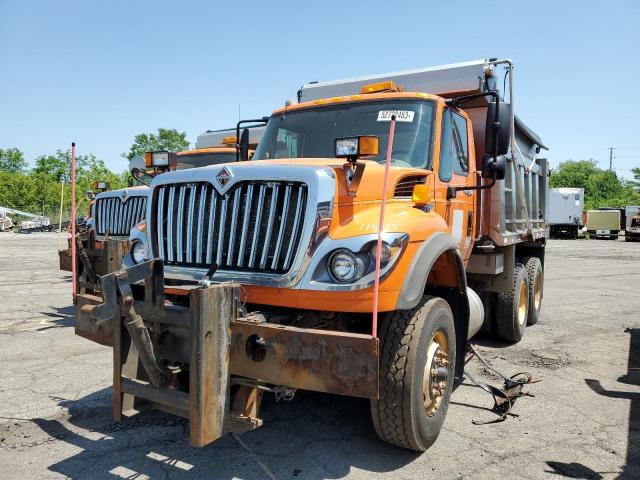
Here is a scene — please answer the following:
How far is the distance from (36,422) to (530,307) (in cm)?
651

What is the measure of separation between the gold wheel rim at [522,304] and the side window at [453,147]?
107 inches

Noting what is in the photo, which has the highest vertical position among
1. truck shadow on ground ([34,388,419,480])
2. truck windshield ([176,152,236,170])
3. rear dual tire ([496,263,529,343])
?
truck windshield ([176,152,236,170])

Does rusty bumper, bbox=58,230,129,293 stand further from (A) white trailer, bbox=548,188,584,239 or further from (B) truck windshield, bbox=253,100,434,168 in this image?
(A) white trailer, bbox=548,188,584,239

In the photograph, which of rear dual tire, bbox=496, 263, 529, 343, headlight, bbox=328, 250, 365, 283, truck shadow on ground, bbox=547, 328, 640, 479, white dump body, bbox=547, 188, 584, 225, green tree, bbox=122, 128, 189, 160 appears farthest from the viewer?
green tree, bbox=122, 128, 189, 160

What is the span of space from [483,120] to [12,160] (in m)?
85.5

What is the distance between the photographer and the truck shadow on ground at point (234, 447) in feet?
10.8

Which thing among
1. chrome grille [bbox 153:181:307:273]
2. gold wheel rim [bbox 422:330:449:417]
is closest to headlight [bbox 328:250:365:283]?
chrome grille [bbox 153:181:307:273]

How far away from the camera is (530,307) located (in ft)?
25.2

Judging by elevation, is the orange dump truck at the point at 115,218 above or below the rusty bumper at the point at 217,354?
above

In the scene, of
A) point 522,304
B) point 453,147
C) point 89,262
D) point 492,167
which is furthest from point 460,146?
point 89,262

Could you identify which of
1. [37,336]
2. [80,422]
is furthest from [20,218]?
[80,422]

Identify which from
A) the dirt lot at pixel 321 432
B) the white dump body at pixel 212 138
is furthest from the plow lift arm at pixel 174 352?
the white dump body at pixel 212 138

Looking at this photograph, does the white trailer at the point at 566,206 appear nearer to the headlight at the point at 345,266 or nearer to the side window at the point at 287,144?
the side window at the point at 287,144

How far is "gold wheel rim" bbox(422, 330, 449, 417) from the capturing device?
349cm
